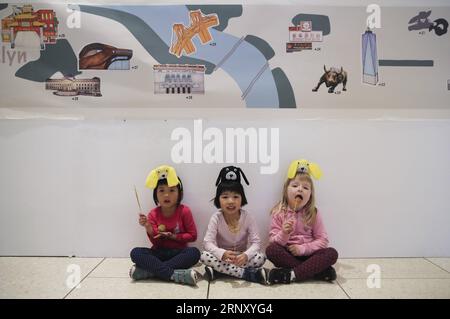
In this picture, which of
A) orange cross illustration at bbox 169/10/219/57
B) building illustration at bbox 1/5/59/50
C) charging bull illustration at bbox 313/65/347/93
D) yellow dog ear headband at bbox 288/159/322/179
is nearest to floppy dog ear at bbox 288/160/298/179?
yellow dog ear headband at bbox 288/159/322/179

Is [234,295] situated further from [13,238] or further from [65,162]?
[13,238]

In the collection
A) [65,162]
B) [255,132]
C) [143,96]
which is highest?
[143,96]

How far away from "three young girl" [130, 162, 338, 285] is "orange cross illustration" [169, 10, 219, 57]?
62 cm

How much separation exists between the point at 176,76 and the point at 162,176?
49cm

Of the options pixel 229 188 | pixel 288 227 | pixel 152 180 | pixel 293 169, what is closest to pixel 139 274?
pixel 152 180

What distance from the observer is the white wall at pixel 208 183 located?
1.75 meters

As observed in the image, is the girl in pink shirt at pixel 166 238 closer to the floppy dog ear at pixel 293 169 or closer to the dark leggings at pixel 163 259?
the dark leggings at pixel 163 259

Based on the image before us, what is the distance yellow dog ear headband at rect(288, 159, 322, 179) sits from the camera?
1642 millimetres

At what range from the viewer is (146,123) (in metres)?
1.75

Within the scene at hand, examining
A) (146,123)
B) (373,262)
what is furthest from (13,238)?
(373,262)

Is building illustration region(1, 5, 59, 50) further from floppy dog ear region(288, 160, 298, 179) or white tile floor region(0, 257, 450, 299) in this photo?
floppy dog ear region(288, 160, 298, 179)

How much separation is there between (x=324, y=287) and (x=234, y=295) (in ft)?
1.18
